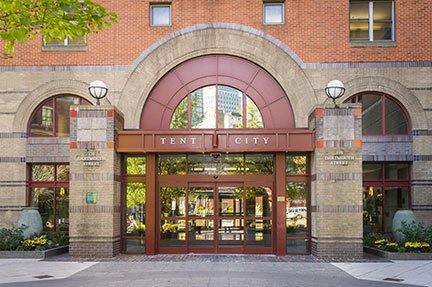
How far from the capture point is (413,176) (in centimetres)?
2038

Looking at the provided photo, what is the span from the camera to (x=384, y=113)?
20.7m

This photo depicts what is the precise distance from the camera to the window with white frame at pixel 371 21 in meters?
20.9

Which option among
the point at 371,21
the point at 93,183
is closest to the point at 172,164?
the point at 93,183

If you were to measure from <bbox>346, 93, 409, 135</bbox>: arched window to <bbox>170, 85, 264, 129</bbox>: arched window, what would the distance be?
4058mm

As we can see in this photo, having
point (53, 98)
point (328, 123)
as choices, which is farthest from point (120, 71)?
point (328, 123)

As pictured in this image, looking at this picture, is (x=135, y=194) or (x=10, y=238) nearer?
(x=10, y=238)

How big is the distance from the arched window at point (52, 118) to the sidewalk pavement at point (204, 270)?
18.2 feet

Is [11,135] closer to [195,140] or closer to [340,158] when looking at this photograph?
[195,140]

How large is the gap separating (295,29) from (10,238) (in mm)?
12768

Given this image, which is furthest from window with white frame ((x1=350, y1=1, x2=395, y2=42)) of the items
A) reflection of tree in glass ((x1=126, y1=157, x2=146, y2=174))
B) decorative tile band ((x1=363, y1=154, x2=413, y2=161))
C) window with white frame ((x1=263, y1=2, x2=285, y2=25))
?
reflection of tree in glass ((x1=126, y1=157, x2=146, y2=174))

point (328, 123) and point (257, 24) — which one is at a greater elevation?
point (257, 24)

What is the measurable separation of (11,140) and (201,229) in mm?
8149

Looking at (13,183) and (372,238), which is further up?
(13,183)

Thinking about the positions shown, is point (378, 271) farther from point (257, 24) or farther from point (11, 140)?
point (11, 140)
